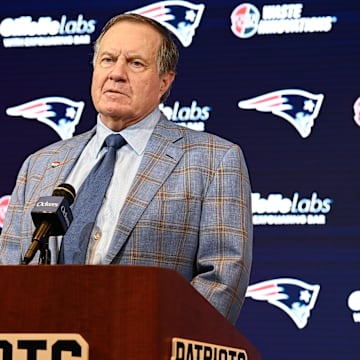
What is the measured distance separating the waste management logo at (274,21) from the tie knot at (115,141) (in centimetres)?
161

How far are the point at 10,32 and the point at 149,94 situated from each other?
6.10 feet

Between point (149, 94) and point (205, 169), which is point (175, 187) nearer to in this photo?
point (205, 169)

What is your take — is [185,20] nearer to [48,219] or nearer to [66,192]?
[66,192]

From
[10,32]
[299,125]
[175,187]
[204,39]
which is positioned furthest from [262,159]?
[175,187]

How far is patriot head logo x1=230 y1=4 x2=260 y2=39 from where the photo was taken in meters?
4.47

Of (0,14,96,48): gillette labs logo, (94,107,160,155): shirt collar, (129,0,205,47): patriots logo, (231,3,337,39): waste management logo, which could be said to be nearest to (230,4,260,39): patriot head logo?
(231,3,337,39): waste management logo

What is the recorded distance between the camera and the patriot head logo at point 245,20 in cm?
447

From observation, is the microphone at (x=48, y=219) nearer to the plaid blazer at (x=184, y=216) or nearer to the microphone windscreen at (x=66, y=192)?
the microphone windscreen at (x=66, y=192)

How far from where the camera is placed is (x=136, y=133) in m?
3.04

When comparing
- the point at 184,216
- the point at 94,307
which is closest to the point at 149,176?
the point at 184,216

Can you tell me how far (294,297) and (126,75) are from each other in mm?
1624

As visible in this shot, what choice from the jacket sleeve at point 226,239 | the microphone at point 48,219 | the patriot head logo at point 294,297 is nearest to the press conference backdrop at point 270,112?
the patriot head logo at point 294,297

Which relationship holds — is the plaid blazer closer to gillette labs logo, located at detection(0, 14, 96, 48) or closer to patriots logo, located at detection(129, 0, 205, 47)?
patriots logo, located at detection(129, 0, 205, 47)

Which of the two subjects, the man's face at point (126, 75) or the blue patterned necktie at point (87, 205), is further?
the man's face at point (126, 75)
